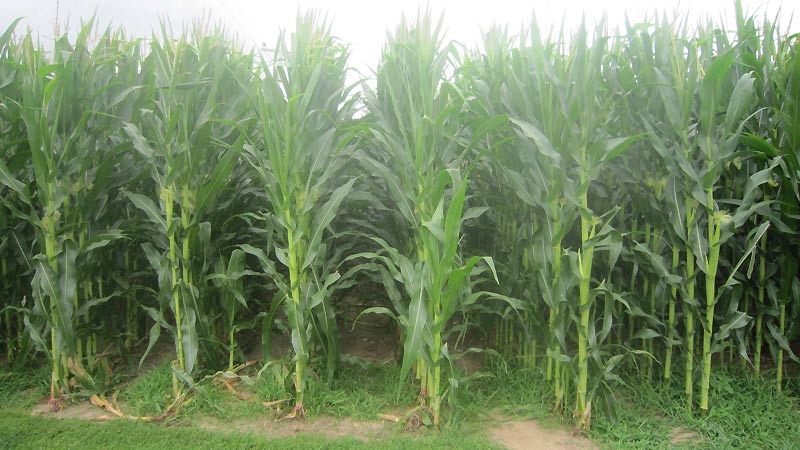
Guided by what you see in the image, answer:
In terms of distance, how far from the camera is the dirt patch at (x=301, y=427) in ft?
9.80

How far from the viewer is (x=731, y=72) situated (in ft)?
11.0

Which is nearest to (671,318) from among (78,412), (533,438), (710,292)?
(710,292)

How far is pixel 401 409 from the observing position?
325 centimetres

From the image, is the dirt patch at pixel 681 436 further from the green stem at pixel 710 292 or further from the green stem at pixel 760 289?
the green stem at pixel 760 289

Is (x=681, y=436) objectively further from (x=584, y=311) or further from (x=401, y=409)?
(x=401, y=409)

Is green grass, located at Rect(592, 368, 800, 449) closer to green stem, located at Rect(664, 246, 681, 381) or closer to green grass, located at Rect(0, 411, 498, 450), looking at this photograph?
green stem, located at Rect(664, 246, 681, 381)

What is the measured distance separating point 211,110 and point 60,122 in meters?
0.93

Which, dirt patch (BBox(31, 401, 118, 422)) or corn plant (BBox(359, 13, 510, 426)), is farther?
dirt patch (BBox(31, 401, 118, 422))

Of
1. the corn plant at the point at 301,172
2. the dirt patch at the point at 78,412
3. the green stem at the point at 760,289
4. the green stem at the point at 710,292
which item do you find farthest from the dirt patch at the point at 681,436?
the dirt patch at the point at 78,412

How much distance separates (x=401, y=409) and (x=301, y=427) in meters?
0.63

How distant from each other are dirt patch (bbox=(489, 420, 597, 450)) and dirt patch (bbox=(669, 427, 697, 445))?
48 cm

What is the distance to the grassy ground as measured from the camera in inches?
112

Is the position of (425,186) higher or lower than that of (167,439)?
higher

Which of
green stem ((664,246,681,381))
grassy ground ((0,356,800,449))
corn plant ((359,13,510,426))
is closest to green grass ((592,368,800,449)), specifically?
grassy ground ((0,356,800,449))
